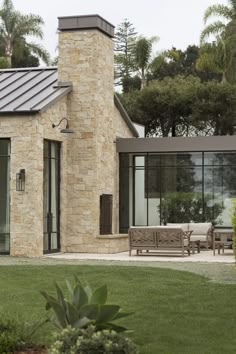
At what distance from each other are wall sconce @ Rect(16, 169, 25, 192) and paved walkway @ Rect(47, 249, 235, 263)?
6.38 ft

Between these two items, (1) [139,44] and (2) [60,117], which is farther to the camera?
(1) [139,44]

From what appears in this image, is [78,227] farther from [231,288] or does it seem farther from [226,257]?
[231,288]

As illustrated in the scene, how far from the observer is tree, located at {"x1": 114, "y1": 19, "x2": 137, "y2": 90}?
169 feet

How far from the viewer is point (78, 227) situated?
21297 mm

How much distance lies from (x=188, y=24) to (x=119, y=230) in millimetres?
28825

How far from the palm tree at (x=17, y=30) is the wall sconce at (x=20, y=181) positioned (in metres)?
29.6

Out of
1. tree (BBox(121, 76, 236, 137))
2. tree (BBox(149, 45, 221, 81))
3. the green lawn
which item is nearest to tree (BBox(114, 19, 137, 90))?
tree (BBox(149, 45, 221, 81))

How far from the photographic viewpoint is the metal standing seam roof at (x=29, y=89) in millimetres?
19797

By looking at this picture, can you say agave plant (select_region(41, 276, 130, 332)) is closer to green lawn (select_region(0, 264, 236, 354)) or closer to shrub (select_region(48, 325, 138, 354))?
shrub (select_region(48, 325, 138, 354))

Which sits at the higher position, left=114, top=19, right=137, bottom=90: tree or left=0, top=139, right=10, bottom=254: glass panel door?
left=114, top=19, right=137, bottom=90: tree

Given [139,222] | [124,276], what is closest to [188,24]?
[139,222]

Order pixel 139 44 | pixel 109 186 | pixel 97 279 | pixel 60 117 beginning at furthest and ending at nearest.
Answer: pixel 139 44 → pixel 109 186 → pixel 60 117 → pixel 97 279

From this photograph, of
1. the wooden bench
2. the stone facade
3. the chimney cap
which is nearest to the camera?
the wooden bench

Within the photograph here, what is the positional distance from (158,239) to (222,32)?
86.9 ft
